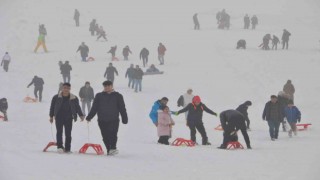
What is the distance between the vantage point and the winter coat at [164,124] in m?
16.2

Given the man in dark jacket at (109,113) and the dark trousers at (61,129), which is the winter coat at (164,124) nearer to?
the man in dark jacket at (109,113)

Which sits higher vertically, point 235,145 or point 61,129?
point 61,129

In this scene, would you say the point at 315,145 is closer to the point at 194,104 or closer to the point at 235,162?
the point at 194,104

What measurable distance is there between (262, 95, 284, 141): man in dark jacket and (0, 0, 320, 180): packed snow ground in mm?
378

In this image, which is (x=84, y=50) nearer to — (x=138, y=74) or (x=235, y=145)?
(x=138, y=74)

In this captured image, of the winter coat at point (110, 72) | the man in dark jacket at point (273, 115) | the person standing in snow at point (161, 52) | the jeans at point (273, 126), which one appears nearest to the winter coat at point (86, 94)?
the winter coat at point (110, 72)

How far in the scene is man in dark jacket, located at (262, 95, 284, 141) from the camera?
59.0 feet

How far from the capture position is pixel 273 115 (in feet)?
59.1

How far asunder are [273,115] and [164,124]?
11.7ft

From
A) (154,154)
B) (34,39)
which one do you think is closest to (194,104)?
(154,154)

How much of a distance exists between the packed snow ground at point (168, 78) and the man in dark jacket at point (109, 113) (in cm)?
41

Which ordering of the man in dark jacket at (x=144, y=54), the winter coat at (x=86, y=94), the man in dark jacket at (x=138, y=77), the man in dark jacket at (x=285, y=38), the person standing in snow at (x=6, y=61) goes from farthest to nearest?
the man in dark jacket at (x=285, y=38)
the man in dark jacket at (x=144, y=54)
the person standing in snow at (x=6, y=61)
the man in dark jacket at (x=138, y=77)
the winter coat at (x=86, y=94)

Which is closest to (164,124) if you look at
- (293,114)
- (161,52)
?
(293,114)

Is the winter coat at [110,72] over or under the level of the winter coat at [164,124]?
over
